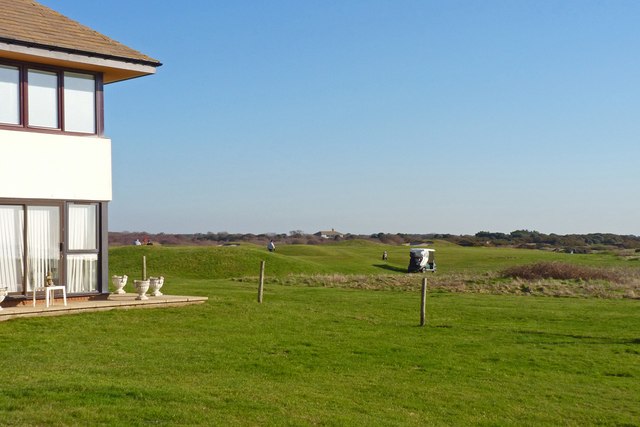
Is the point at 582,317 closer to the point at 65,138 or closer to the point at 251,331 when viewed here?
the point at 251,331

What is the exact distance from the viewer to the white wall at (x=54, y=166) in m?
18.9

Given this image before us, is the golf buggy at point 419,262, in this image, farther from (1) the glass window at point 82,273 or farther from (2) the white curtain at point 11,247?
Result: (2) the white curtain at point 11,247

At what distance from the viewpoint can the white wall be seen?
18.9 meters

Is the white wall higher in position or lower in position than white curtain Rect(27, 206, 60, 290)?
higher

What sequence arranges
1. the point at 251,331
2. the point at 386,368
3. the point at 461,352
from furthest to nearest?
the point at 251,331
the point at 461,352
the point at 386,368

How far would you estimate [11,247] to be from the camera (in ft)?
63.3

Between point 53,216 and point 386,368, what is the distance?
965 cm

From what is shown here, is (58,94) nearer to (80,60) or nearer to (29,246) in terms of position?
(80,60)

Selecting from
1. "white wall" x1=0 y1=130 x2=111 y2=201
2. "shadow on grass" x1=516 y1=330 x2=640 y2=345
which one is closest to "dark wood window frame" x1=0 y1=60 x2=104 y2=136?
"white wall" x1=0 y1=130 x2=111 y2=201

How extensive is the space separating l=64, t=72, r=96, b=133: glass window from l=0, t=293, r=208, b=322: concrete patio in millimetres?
4339

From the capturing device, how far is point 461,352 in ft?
57.8

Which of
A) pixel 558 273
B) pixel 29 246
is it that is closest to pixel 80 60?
pixel 29 246

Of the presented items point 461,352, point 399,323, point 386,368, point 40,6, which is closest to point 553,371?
point 461,352

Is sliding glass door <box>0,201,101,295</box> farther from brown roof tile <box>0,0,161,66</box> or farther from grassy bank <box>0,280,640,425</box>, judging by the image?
brown roof tile <box>0,0,161,66</box>
